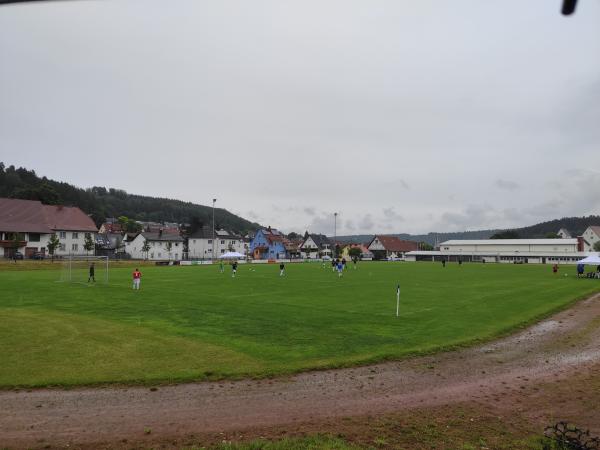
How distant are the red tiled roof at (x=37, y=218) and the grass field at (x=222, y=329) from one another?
5699cm

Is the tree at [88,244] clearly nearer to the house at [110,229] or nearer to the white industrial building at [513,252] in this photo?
the house at [110,229]

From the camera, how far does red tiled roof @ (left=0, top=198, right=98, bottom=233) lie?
253 ft

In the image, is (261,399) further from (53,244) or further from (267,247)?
(267,247)

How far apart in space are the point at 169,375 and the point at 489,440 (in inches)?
290

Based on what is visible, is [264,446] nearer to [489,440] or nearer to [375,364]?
[489,440]

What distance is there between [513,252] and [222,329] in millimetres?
118557

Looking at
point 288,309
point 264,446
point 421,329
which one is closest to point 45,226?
point 288,309

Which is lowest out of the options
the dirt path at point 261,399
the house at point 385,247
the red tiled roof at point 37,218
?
the dirt path at point 261,399

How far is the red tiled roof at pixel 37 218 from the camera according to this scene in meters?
77.0

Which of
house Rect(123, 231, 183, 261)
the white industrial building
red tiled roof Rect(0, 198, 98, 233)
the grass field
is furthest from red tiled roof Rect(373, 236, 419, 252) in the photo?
the grass field

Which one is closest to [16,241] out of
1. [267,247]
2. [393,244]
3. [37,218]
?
[37,218]

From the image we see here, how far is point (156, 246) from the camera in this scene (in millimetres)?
110000

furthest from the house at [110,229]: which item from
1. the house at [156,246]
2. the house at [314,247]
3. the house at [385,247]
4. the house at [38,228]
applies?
the house at [385,247]

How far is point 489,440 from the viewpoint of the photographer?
7.39 m
